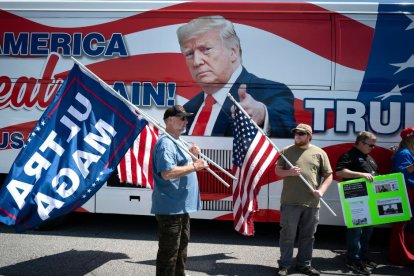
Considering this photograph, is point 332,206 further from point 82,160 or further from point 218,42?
point 82,160

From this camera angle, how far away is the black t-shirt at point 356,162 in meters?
5.18

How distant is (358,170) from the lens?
519 centimetres

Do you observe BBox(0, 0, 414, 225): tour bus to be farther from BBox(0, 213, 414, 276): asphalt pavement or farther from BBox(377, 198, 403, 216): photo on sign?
BBox(377, 198, 403, 216): photo on sign

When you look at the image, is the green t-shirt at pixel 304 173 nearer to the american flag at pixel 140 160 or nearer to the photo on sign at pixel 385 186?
the photo on sign at pixel 385 186

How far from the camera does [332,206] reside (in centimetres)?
598

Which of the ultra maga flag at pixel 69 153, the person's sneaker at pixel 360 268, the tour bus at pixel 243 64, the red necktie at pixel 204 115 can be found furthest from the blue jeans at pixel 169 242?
the person's sneaker at pixel 360 268

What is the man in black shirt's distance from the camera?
5109 millimetres

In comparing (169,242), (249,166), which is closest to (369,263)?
(249,166)

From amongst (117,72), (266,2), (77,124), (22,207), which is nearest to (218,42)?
(266,2)

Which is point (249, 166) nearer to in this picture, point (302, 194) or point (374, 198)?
point (302, 194)

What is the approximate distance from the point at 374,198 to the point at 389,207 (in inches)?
8.6

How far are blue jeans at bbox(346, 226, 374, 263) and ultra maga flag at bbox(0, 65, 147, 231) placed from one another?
2.80 meters

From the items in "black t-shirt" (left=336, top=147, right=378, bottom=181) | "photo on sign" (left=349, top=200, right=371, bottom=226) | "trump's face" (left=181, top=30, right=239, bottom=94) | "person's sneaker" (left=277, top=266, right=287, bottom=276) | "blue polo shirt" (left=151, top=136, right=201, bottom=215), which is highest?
"trump's face" (left=181, top=30, right=239, bottom=94)

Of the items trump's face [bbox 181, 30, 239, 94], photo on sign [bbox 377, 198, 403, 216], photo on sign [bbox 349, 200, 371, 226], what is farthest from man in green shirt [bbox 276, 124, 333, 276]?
trump's face [bbox 181, 30, 239, 94]
